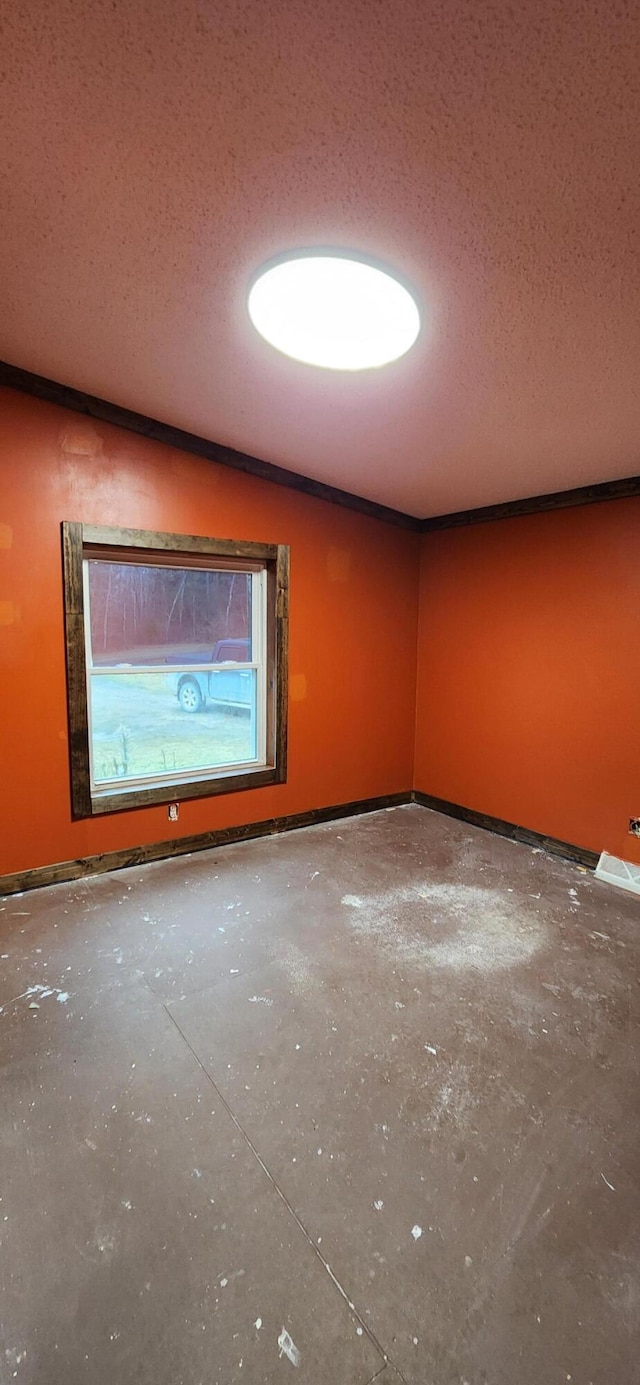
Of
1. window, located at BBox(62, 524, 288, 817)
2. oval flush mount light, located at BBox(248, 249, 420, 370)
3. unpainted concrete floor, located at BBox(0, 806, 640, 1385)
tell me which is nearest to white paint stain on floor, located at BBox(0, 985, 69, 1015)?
unpainted concrete floor, located at BBox(0, 806, 640, 1385)

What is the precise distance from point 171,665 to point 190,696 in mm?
258

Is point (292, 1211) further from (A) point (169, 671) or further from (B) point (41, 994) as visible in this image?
(A) point (169, 671)

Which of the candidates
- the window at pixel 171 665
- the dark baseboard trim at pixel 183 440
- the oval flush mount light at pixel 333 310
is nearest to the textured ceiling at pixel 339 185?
the oval flush mount light at pixel 333 310

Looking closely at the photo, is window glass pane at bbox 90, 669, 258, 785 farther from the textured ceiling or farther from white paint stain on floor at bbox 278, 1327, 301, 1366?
white paint stain on floor at bbox 278, 1327, 301, 1366

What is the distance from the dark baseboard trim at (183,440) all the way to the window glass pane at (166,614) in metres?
0.66

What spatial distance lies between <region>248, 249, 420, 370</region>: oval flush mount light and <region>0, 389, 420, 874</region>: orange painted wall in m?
1.37

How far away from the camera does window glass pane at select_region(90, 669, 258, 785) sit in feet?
10.3

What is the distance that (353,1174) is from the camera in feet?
4.57

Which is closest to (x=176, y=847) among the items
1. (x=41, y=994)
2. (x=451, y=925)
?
(x=41, y=994)

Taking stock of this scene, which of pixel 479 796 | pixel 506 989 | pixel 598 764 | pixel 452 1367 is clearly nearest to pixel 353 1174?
pixel 452 1367

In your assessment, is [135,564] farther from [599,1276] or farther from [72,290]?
[599,1276]

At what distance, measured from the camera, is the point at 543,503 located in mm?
3332

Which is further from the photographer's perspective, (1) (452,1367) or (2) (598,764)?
(2) (598,764)

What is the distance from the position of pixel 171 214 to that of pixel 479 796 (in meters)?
3.56
